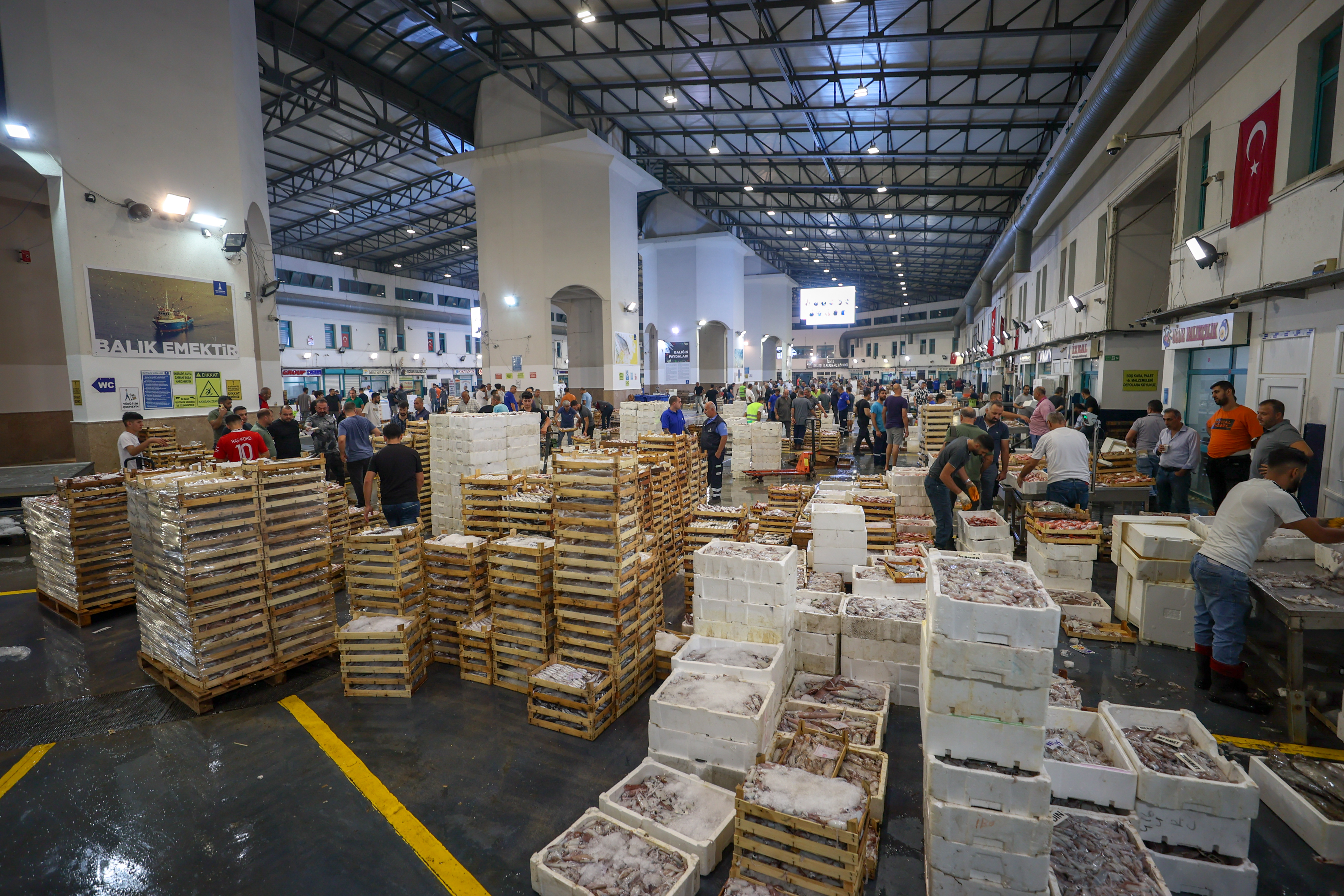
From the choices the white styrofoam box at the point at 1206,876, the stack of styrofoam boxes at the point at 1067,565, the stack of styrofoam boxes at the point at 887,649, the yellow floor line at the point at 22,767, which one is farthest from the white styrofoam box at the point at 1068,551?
the yellow floor line at the point at 22,767

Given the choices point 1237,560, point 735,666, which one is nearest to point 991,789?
point 735,666

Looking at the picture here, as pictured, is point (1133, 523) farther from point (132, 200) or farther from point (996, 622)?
point (132, 200)

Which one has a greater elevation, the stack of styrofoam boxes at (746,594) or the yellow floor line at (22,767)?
the stack of styrofoam boxes at (746,594)

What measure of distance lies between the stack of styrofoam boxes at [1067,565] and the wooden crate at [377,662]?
21.8 ft

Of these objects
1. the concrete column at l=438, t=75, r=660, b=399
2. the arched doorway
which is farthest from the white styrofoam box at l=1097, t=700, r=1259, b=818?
the arched doorway

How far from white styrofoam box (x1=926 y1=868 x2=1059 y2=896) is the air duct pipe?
1143 cm

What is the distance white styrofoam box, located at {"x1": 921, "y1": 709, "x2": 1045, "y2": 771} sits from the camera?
305cm

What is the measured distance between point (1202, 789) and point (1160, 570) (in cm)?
336

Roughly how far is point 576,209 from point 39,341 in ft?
46.7

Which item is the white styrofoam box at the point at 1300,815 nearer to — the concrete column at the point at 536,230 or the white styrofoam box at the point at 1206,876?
the white styrofoam box at the point at 1206,876

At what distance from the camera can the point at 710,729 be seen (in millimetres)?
3902

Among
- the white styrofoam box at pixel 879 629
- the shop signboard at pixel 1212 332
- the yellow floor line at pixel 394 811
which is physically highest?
the shop signboard at pixel 1212 332

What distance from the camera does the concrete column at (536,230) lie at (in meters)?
20.0

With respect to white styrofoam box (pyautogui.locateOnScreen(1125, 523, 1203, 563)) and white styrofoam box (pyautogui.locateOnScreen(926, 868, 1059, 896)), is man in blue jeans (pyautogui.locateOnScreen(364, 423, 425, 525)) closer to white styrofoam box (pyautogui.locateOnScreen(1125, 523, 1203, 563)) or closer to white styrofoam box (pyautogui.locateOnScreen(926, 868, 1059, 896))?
white styrofoam box (pyautogui.locateOnScreen(926, 868, 1059, 896))
